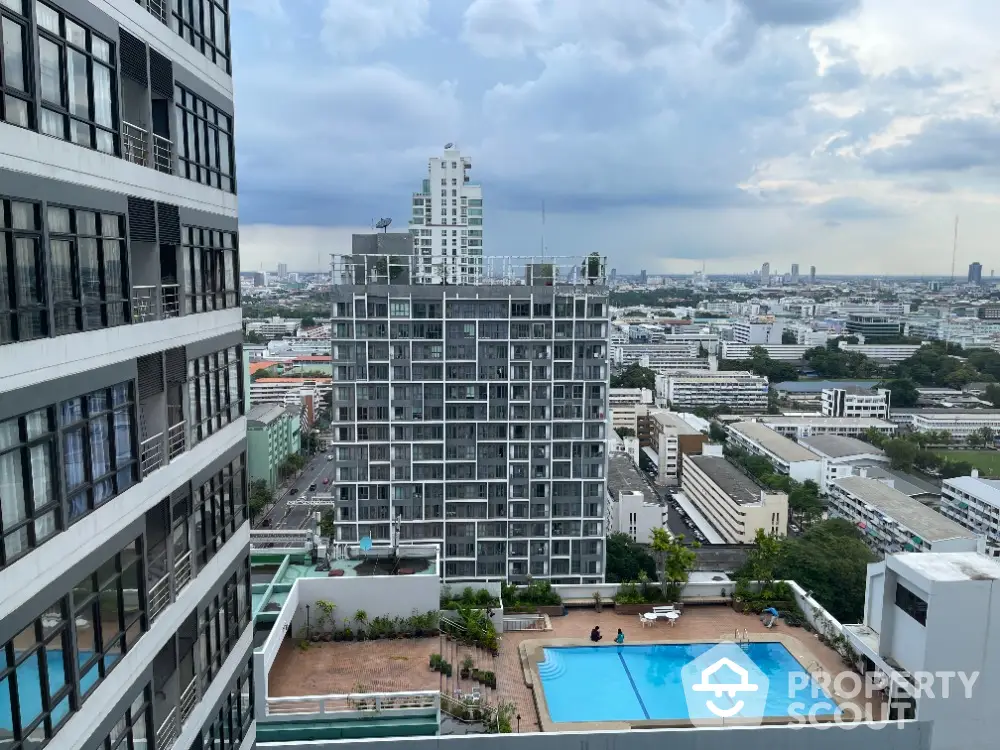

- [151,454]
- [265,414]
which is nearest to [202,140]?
[151,454]

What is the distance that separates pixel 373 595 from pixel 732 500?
91.8 feet

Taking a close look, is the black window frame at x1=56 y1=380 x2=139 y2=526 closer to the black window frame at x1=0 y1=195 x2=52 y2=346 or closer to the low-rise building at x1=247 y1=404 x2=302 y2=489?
the black window frame at x1=0 y1=195 x2=52 y2=346

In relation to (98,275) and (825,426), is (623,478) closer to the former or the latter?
(825,426)

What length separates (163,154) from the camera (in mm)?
5012

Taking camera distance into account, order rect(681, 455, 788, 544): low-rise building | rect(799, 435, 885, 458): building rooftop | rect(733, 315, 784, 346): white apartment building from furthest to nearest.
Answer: rect(733, 315, 784, 346): white apartment building → rect(799, 435, 885, 458): building rooftop → rect(681, 455, 788, 544): low-rise building

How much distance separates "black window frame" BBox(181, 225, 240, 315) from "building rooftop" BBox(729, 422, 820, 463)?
136 ft

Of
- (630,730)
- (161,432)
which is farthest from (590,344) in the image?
(161,432)

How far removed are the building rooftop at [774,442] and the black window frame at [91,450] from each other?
141 ft

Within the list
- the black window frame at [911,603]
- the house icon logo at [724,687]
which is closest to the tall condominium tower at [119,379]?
the house icon logo at [724,687]

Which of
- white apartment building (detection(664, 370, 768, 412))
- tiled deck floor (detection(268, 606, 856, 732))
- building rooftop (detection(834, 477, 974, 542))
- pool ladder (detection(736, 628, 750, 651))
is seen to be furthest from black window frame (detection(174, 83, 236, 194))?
white apartment building (detection(664, 370, 768, 412))

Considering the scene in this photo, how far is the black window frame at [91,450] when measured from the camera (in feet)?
11.9

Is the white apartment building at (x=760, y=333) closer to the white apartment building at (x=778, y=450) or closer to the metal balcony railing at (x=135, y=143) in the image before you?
the white apartment building at (x=778, y=450)

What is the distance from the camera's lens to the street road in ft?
124

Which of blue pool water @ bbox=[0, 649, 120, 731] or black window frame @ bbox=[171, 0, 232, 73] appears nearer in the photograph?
blue pool water @ bbox=[0, 649, 120, 731]
